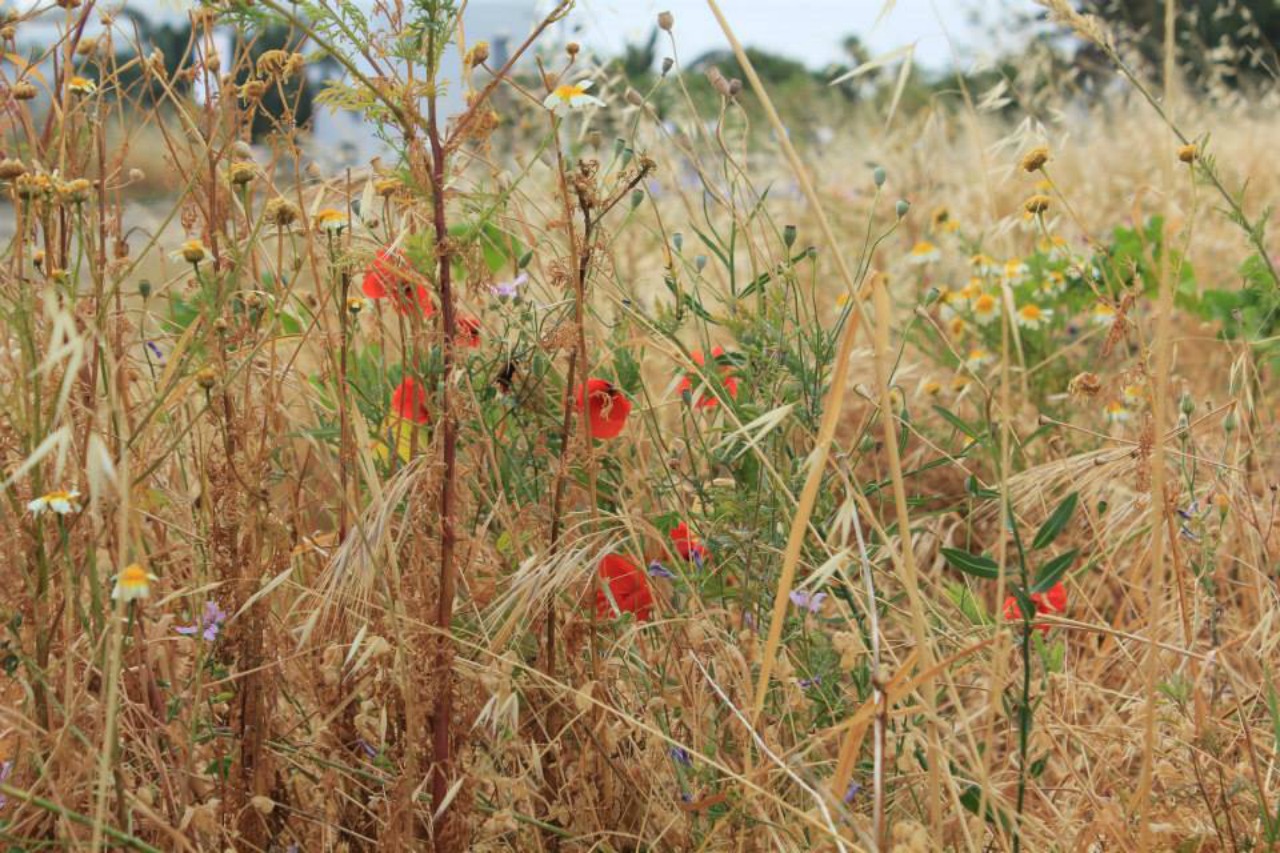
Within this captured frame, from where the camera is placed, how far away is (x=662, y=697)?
1.13 m

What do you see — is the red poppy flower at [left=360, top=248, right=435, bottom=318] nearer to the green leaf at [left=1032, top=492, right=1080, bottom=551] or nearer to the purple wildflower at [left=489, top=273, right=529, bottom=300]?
the purple wildflower at [left=489, top=273, right=529, bottom=300]

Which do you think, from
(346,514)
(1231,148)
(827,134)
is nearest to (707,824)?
(346,514)

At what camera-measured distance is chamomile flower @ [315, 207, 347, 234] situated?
4.03 ft

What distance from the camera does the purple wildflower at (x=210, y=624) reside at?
3.71 feet

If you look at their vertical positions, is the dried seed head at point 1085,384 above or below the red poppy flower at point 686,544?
above

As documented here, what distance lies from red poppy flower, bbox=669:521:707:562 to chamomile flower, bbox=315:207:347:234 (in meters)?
0.43

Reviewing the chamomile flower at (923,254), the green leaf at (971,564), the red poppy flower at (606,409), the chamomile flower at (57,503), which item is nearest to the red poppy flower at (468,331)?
the red poppy flower at (606,409)

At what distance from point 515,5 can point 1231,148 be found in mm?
8793

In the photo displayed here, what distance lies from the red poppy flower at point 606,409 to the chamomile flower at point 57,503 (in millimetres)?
478

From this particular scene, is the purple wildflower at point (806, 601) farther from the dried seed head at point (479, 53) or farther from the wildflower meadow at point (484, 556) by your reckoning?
the dried seed head at point (479, 53)

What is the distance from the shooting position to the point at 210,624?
1.16 m

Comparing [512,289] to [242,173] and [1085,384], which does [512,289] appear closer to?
[242,173]

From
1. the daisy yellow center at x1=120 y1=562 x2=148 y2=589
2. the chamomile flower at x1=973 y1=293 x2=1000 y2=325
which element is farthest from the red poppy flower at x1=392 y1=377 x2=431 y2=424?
the chamomile flower at x1=973 y1=293 x2=1000 y2=325

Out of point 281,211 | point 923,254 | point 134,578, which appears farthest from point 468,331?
point 923,254
